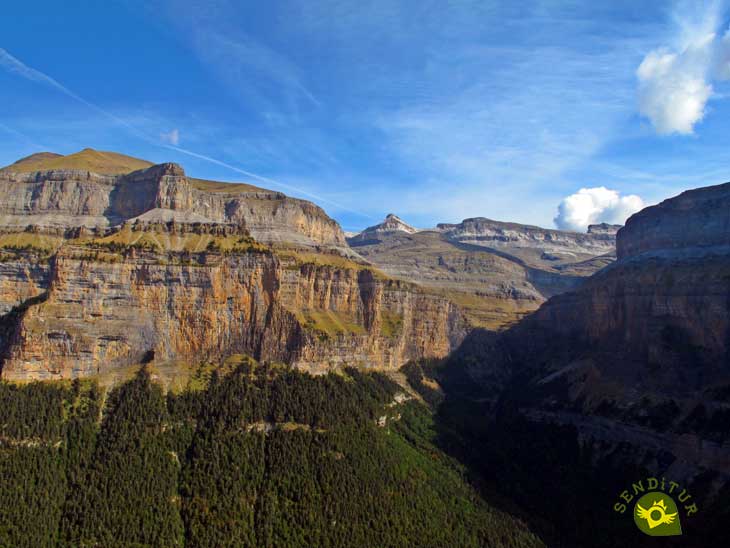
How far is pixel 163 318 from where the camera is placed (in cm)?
15000

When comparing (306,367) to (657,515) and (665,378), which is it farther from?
(665,378)

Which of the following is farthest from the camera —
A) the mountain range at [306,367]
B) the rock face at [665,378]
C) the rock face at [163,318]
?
the rock face at [665,378]

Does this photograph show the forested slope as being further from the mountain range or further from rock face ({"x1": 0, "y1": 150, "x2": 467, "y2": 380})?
rock face ({"x1": 0, "y1": 150, "x2": 467, "y2": 380})

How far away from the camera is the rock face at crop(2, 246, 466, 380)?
133500 millimetres

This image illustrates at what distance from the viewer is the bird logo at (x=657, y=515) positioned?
4688 inches

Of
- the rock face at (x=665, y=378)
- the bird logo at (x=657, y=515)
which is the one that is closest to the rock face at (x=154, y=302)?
the rock face at (x=665, y=378)

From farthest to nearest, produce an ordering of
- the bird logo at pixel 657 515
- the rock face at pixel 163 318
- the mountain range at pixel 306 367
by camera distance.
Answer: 1. the rock face at pixel 163 318
2. the mountain range at pixel 306 367
3. the bird logo at pixel 657 515

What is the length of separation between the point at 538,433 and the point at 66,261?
142 metres

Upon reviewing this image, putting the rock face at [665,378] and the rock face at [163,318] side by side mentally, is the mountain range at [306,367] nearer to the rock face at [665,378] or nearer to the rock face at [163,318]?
the rock face at [163,318]

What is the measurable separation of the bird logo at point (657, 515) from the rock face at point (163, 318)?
288 feet

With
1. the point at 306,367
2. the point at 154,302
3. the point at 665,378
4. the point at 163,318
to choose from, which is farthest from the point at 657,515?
the point at 154,302

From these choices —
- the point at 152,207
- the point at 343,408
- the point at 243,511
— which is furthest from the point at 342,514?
the point at 152,207

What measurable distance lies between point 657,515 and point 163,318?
411ft

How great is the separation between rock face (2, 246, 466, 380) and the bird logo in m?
87.9
